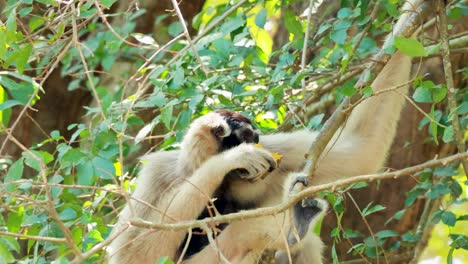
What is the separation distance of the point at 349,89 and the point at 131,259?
193 centimetres

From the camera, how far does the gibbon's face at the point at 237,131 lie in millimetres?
5102

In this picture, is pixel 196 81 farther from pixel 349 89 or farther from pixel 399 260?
pixel 399 260

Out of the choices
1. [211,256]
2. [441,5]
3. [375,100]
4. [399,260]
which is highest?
[441,5]

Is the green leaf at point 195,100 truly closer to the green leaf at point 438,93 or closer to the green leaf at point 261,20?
the green leaf at point 261,20

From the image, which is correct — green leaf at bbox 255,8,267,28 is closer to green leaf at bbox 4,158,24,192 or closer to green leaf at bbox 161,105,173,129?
green leaf at bbox 161,105,173,129

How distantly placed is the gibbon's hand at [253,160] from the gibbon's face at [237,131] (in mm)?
232

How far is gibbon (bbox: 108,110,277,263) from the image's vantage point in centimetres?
483

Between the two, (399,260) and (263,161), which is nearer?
(263,161)

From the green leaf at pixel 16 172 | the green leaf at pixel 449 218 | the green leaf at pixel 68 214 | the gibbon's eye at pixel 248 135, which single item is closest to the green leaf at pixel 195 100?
the gibbon's eye at pixel 248 135

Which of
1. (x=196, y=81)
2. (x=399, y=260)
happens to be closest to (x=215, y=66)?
(x=196, y=81)

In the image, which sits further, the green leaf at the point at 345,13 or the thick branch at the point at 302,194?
the green leaf at the point at 345,13

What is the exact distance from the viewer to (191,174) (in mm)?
5145

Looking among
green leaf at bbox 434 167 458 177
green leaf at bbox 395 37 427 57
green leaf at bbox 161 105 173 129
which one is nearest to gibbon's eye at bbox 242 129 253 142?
green leaf at bbox 161 105 173 129

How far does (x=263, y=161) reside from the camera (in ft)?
15.6
